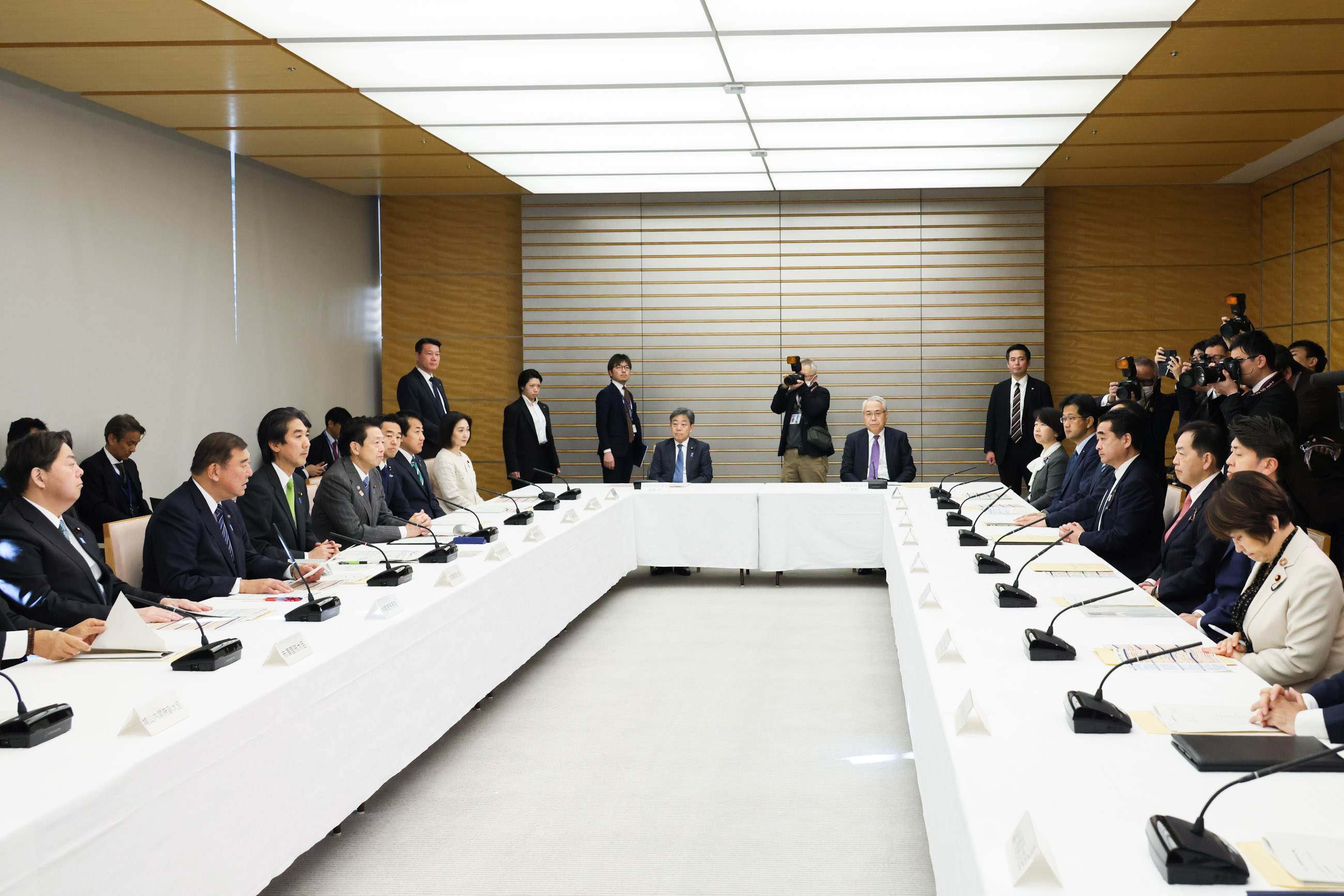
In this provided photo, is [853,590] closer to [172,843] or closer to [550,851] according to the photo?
[550,851]

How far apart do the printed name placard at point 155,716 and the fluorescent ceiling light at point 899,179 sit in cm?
666

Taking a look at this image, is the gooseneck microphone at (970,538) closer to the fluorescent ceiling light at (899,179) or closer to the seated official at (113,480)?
the fluorescent ceiling light at (899,179)

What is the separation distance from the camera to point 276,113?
6.07 metres

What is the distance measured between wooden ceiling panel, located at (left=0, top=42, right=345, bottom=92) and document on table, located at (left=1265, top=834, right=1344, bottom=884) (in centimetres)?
487

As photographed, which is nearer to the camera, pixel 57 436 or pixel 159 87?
pixel 57 436

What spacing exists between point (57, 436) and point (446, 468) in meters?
3.19

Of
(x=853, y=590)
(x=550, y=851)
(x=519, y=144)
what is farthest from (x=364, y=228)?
(x=550, y=851)

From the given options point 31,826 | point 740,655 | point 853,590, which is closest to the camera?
point 31,826

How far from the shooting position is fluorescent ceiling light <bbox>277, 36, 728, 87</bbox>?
477 cm

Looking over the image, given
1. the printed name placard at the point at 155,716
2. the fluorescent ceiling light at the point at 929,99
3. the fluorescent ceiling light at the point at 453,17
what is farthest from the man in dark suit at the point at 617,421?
the printed name placard at the point at 155,716

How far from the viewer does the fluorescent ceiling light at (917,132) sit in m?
6.30

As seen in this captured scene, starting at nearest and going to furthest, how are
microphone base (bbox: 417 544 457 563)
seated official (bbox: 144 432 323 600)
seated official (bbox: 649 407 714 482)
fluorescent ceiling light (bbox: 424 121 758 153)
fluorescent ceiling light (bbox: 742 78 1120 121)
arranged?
seated official (bbox: 144 432 323 600) < microphone base (bbox: 417 544 457 563) < fluorescent ceiling light (bbox: 742 78 1120 121) < fluorescent ceiling light (bbox: 424 121 758 153) < seated official (bbox: 649 407 714 482)

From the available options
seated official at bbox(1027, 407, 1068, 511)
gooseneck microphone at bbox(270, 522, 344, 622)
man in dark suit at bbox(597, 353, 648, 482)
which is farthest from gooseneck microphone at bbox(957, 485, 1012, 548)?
man in dark suit at bbox(597, 353, 648, 482)

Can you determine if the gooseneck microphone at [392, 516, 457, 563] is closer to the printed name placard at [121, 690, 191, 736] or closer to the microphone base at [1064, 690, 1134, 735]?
the printed name placard at [121, 690, 191, 736]
